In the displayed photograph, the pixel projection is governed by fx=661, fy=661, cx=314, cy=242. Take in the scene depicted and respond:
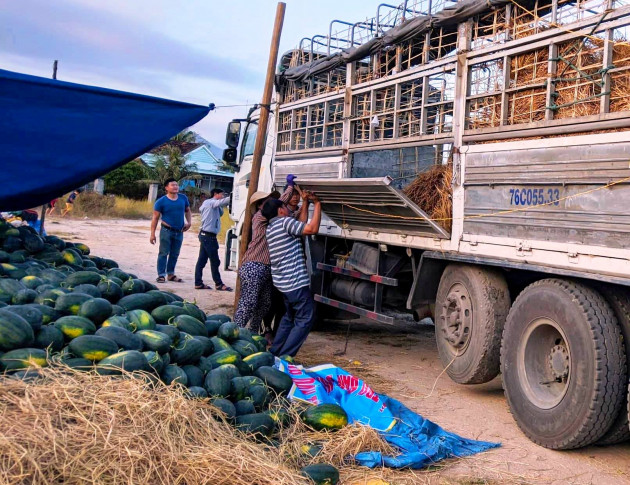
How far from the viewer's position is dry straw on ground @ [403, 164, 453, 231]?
20.9 feet

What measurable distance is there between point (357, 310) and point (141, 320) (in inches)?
138

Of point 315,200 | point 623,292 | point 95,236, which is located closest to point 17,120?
point 315,200

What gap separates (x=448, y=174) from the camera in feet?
21.1

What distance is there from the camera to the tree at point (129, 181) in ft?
133

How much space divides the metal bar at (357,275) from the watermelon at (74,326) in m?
3.61

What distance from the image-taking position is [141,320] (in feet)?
15.6

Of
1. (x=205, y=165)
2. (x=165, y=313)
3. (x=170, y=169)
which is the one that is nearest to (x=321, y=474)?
(x=165, y=313)

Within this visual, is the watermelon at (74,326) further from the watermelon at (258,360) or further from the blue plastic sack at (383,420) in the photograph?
the blue plastic sack at (383,420)

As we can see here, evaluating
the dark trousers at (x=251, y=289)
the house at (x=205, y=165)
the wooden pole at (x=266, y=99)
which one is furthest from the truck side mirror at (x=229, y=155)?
the house at (x=205, y=165)

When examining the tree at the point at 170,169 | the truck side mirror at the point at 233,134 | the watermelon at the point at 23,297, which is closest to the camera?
the watermelon at the point at 23,297

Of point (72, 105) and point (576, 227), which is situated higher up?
point (72, 105)

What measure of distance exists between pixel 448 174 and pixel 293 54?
4.43 metres

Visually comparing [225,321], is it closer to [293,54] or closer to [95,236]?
[293,54]

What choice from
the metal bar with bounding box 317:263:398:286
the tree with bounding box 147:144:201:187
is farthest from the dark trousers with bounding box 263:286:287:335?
the tree with bounding box 147:144:201:187
